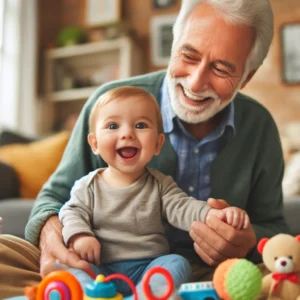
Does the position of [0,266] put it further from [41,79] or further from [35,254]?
[41,79]

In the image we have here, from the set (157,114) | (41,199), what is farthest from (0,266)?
(157,114)

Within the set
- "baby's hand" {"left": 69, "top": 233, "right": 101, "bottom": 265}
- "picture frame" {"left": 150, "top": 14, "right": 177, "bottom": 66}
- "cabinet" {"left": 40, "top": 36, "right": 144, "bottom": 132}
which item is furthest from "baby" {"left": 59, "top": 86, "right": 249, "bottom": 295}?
"picture frame" {"left": 150, "top": 14, "right": 177, "bottom": 66}

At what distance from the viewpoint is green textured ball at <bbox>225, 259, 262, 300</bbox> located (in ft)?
1.78

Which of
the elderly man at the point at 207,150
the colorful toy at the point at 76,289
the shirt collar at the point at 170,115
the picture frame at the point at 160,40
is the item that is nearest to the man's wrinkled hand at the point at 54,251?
the elderly man at the point at 207,150

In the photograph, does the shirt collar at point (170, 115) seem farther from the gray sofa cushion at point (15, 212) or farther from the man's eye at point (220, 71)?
the gray sofa cushion at point (15, 212)

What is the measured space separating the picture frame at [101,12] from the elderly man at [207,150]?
8.50ft

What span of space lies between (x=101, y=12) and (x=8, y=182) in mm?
1984

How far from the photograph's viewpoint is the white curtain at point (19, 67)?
335 cm

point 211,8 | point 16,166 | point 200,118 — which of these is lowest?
point 16,166

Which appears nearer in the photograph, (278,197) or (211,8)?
(211,8)

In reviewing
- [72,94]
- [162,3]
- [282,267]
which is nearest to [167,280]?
[282,267]

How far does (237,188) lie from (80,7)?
3.12m

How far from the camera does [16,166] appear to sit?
218 cm

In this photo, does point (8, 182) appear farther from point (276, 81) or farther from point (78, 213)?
point (276, 81)
